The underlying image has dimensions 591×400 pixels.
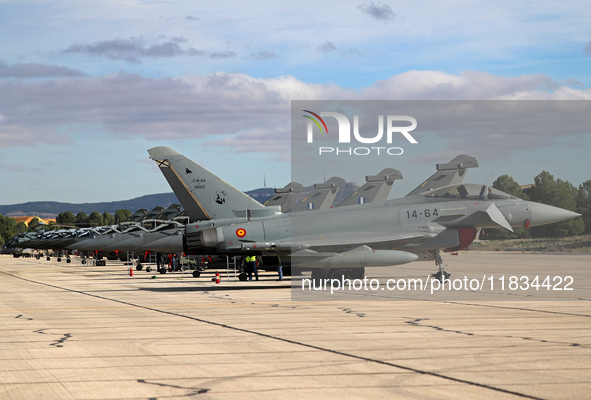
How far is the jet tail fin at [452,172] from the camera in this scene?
116ft

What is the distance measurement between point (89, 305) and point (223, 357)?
1069 cm

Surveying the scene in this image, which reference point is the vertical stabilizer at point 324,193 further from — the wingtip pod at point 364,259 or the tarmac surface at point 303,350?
the tarmac surface at point 303,350

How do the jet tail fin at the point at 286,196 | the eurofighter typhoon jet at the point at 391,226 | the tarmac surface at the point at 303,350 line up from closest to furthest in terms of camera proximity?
the tarmac surface at the point at 303,350 → the eurofighter typhoon jet at the point at 391,226 → the jet tail fin at the point at 286,196

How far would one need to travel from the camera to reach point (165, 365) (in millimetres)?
9586

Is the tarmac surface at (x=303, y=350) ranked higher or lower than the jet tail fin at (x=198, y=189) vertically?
lower

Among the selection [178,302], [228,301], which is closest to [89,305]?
[178,302]

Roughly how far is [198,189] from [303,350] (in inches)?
676

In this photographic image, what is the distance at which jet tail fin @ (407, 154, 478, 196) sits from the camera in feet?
116

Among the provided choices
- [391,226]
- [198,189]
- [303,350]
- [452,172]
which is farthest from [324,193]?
[303,350]

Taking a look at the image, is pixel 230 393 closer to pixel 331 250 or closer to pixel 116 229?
pixel 331 250

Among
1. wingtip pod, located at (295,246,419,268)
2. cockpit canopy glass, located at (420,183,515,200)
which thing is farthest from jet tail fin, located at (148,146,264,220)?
cockpit canopy glass, located at (420,183,515,200)

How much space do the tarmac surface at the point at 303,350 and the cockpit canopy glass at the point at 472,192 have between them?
6715mm

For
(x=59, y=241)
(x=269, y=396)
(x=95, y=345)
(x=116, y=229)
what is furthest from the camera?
(x=59, y=241)

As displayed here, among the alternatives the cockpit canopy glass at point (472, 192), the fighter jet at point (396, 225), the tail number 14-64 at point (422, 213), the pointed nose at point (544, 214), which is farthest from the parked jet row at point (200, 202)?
the pointed nose at point (544, 214)
